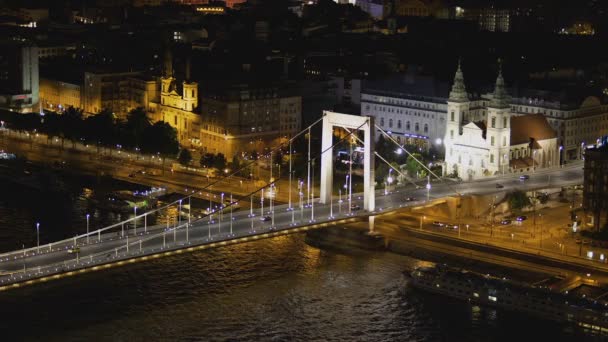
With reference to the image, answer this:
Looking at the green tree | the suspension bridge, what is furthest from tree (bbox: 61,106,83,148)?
the green tree

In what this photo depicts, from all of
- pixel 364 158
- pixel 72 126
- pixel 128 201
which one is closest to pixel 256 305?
pixel 364 158

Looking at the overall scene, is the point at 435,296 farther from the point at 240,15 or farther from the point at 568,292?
the point at 240,15

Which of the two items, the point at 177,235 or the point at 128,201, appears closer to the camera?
the point at 177,235

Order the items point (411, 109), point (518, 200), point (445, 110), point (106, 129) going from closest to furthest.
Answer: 1. point (518, 200)
2. point (445, 110)
3. point (411, 109)
4. point (106, 129)

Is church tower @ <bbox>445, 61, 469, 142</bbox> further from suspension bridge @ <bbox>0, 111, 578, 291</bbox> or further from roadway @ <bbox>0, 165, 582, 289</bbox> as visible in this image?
roadway @ <bbox>0, 165, 582, 289</bbox>

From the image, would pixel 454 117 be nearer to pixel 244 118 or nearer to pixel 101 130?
pixel 244 118

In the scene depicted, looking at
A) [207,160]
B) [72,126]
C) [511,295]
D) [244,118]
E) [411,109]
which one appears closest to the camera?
[511,295]

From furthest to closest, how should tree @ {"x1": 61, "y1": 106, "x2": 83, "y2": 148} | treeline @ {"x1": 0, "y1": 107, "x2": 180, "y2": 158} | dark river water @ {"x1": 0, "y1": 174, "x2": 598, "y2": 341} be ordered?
tree @ {"x1": 61, "y1": 106, "x2": 83, "y2": 148}, treeline @ {"x1": 0, "y1": 107, "x2": 180, "y2": 158}, dark river water @ {"x1": 0, "y1": 174, "x2": 598, "y2": 341}
